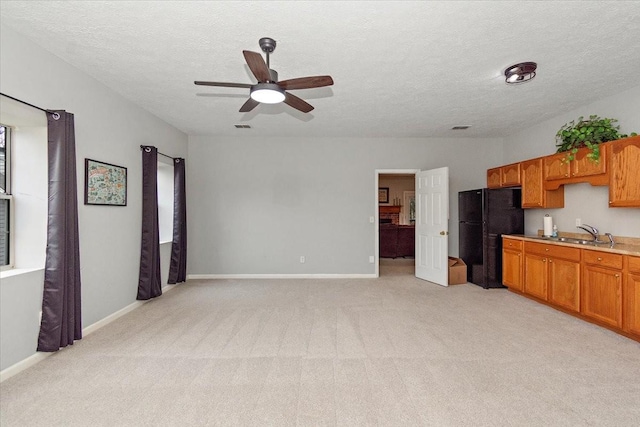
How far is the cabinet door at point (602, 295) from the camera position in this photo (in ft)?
9.92

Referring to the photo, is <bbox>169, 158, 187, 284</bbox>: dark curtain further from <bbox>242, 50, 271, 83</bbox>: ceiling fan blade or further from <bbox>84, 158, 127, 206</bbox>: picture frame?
<bbox>242, 50, 271, 83</bbox>: ceiling fan blade

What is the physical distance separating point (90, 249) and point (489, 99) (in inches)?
195

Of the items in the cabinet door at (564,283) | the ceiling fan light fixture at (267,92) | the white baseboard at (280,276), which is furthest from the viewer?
the white baseboard at (280,276)

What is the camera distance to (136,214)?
402 centimetres

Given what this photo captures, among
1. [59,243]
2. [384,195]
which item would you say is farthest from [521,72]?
[384,195]

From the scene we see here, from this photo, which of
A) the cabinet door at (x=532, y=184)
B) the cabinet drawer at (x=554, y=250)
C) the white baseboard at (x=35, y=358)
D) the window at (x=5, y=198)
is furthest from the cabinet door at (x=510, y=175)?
Result: the window at (x=5, y=198)

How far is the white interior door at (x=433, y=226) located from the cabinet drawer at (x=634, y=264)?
236 centimetres

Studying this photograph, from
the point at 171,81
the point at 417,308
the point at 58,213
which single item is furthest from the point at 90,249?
the point at 417,308

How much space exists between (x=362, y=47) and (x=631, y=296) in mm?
3460

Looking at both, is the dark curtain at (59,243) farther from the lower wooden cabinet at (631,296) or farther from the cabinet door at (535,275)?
the cabinet door at (535,275)

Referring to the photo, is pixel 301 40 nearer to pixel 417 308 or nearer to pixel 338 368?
pixel 338 368

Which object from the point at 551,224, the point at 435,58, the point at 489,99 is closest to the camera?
the point at 435,58

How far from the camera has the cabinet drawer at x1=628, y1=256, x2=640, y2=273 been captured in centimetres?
283

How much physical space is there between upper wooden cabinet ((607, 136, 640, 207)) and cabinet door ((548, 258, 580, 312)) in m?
0.83
